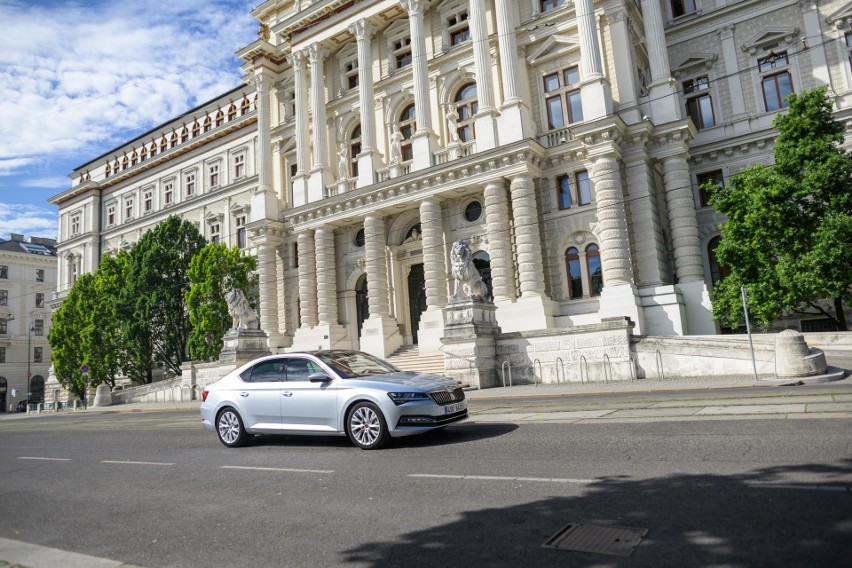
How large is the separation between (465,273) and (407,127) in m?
15.2

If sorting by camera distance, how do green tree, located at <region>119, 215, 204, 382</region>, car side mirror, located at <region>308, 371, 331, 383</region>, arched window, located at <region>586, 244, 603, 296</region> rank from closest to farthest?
car side mirror, located at <region>308, 371, 331, 383</region>
arched window, located at <region>586, 244, 603, 296</region>
green tree, located at <region>119, 215, 204, 382</region>

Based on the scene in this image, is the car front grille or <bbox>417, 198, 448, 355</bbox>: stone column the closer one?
the car front grille

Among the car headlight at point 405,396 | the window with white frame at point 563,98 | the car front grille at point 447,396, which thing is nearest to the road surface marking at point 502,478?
the car headlight at point 405,396

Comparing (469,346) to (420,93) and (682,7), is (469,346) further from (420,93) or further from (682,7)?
(682,7)

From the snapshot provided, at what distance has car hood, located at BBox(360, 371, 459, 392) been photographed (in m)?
8.96

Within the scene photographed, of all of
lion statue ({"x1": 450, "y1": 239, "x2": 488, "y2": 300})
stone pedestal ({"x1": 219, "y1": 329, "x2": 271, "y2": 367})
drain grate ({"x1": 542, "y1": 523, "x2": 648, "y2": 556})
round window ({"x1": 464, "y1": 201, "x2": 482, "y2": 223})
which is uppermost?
round window ({"x1": 464, "y1": 201, "x2": 482, "y2": 223})

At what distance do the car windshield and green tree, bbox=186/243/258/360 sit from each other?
26.4m

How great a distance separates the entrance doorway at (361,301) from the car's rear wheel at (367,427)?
25.6m

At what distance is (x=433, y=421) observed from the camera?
28.8 feet

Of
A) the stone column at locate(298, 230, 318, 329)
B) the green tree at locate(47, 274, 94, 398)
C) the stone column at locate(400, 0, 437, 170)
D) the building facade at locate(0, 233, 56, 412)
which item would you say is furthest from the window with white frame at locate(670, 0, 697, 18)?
the building facade at locate(0, 233, 56, 412)

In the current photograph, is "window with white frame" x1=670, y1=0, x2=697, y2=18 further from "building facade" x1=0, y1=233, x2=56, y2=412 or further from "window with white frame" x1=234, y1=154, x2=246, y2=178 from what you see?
"building facade" x1=0, y1=233, x2=56, y2=412

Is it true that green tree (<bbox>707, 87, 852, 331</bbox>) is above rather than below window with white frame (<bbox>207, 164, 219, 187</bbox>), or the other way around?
below

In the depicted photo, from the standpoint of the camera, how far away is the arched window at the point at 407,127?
3400cm

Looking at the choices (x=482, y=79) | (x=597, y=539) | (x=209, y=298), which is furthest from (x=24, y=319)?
(x=597, y=539)
